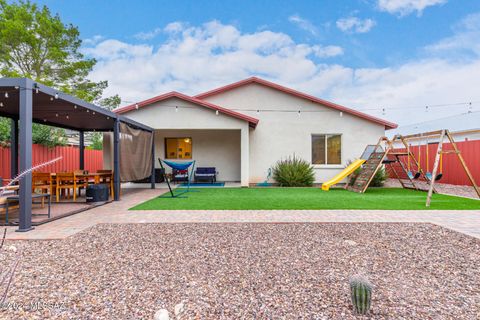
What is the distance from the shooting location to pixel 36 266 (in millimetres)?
3023

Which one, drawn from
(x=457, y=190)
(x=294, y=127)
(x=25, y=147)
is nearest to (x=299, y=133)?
(x=294, y=127)

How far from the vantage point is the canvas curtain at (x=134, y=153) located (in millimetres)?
8062

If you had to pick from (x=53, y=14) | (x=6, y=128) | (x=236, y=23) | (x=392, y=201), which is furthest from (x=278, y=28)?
(x=53, y=14)

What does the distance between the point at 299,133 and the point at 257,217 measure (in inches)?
289

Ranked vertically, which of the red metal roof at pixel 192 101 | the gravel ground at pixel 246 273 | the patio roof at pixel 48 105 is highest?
the red metal roof at pixel 192 101

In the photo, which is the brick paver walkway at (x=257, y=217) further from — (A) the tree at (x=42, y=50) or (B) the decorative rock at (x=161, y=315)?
(A) the tree at (x=42, y=50)

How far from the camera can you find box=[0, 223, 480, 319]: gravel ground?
2.15 m

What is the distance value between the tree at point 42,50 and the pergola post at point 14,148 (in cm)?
859

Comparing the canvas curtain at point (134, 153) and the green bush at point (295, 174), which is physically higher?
the canvas curtain at point (134, 153)

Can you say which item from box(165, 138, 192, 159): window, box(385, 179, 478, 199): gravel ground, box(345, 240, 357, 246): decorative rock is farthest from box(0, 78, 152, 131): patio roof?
box(385, 179, 478, 199): gravel ground

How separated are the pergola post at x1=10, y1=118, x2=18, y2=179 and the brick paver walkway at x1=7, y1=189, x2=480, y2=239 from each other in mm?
2973

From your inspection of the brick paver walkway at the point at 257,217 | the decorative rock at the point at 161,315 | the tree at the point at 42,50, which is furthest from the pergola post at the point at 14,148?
the tree at the point at 42,50

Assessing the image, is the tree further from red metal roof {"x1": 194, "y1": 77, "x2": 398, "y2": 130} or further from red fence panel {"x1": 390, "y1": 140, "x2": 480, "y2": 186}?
red fence panel {"x1": 390, "y1": 140, "x2": 480, "y2": 186}

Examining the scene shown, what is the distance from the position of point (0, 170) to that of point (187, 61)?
438 inches
